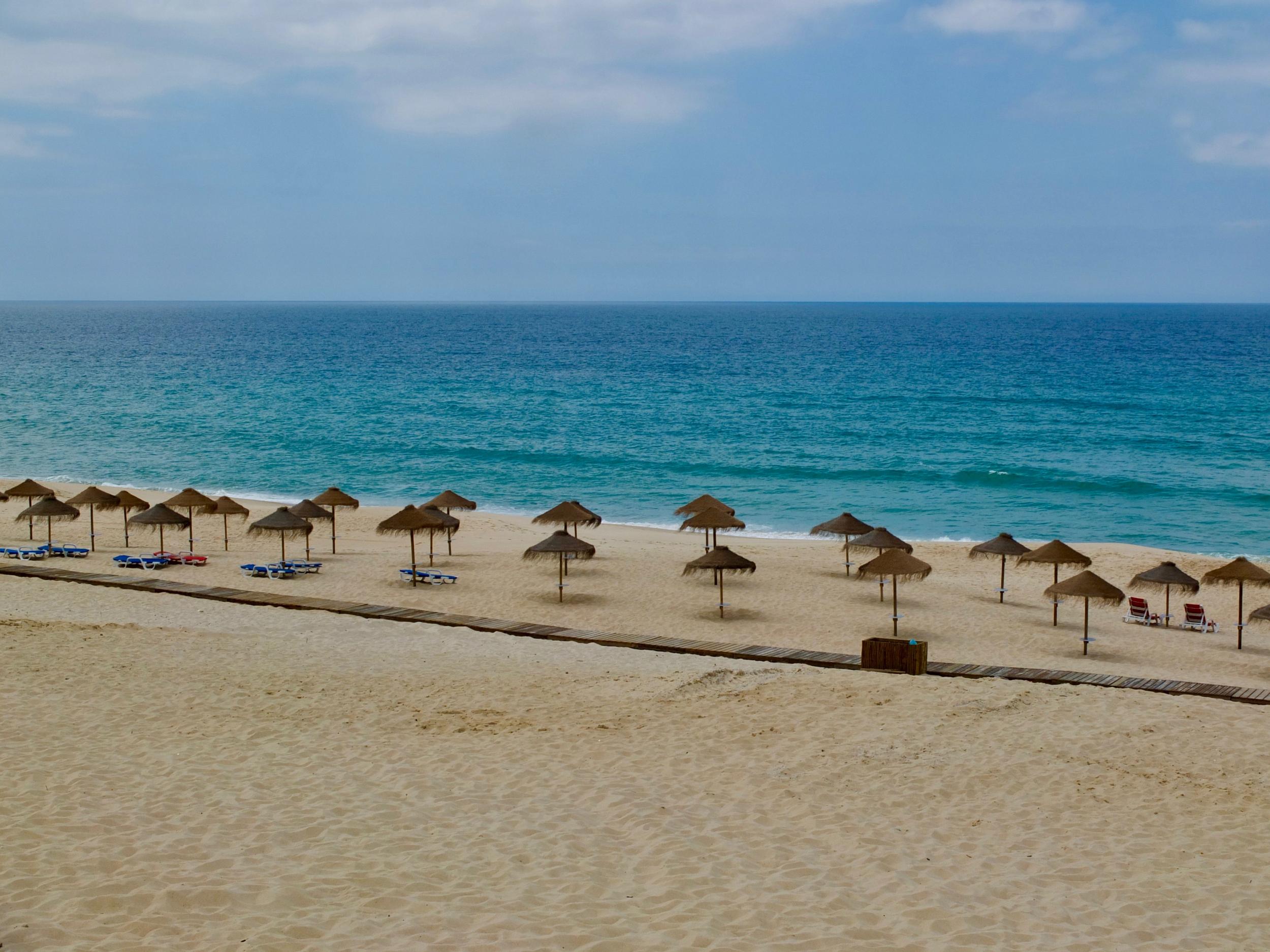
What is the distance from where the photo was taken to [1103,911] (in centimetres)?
766

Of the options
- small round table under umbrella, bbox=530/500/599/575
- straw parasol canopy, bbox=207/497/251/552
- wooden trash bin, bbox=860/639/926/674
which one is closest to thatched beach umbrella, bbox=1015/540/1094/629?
wooden trash bin, bbox=860/639/926/674

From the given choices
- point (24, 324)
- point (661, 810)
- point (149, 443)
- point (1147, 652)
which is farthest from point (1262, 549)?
point (24, 324)

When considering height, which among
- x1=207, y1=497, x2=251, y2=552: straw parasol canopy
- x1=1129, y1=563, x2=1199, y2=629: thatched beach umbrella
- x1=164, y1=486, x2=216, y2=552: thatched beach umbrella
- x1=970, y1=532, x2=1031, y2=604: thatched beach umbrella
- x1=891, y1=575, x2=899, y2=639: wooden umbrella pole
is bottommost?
x1=891, y1=575, x2=899, y2=639: wooden umbrella pole

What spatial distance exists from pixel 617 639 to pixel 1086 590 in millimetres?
8465

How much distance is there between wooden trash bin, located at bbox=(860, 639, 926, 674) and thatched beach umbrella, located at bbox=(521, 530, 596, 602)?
7.36m

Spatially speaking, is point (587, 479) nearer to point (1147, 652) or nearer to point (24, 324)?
point (1147, 652)

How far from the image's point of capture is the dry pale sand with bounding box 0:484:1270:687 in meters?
18.4

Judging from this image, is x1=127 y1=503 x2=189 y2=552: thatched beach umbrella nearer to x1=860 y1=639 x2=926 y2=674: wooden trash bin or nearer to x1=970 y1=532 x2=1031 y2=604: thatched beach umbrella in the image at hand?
x1=860 y1=639 x2=926 y2=674: wooden trash bin

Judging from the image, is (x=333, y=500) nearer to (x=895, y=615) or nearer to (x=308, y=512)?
(x=308, y=512)

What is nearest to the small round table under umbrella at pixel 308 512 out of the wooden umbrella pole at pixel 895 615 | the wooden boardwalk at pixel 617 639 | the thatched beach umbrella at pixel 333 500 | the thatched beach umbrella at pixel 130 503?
the thatched beach umbrella at pixel 333 500

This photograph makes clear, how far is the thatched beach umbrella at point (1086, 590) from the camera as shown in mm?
18328

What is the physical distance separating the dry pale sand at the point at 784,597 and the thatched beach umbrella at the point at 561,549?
0.85 metres

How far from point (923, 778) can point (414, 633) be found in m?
8.57

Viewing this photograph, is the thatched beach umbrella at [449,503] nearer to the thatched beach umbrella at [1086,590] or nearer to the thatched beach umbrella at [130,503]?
the thatched beach umbrella at [130,503]
